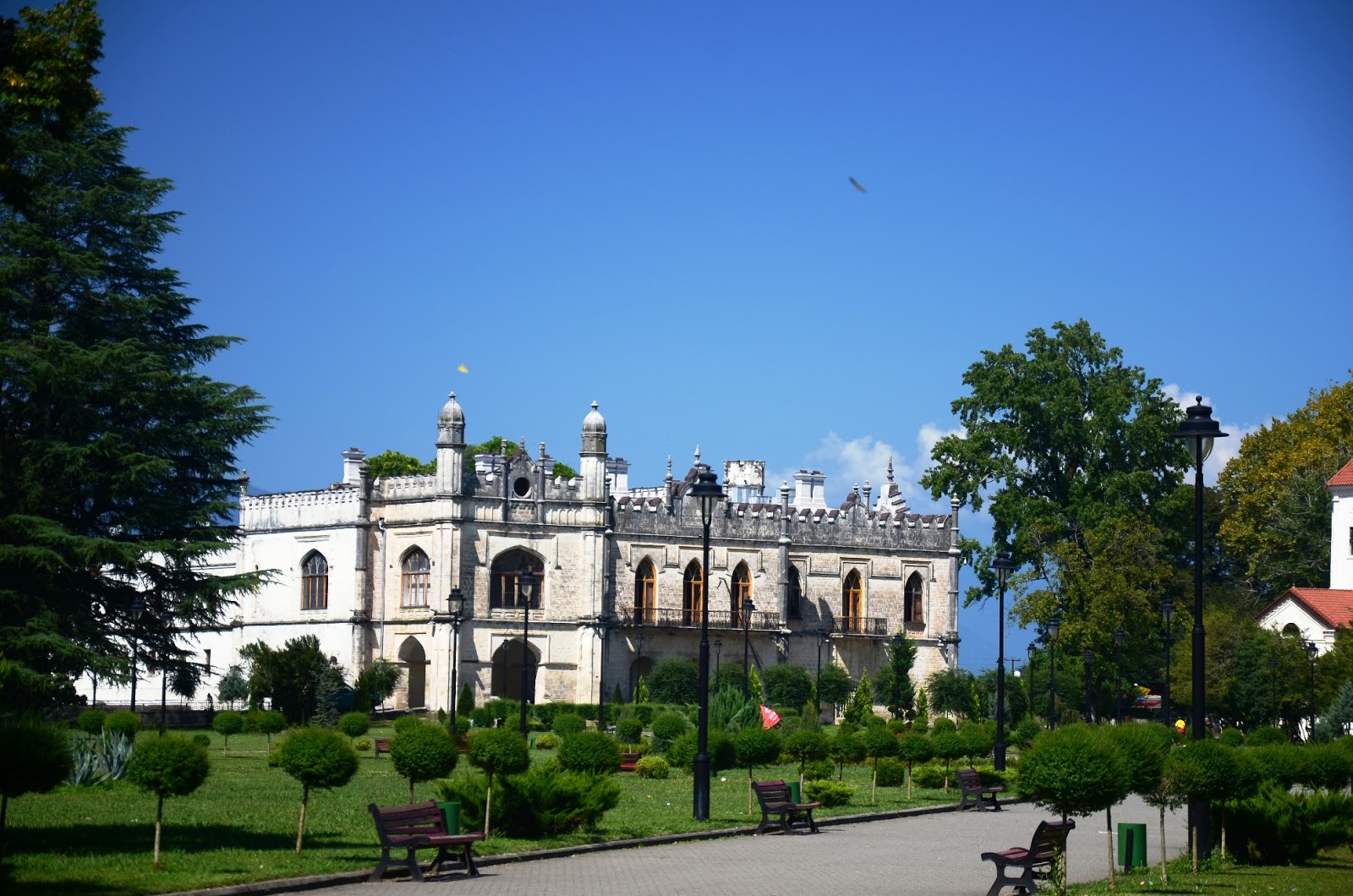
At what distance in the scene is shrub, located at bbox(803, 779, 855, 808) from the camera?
2767cm

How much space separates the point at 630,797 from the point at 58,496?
14631 mm

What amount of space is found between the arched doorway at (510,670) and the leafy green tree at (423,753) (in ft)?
130

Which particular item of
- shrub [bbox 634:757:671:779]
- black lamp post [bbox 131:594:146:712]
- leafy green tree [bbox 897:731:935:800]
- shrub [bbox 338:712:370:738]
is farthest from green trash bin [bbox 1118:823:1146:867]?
shrub [bbox 338:712:370:738]

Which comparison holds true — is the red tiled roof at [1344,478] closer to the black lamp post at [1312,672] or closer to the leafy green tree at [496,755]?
the black lamp post at [1312,672]

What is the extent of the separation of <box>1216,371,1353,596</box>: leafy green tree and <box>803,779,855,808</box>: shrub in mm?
40759

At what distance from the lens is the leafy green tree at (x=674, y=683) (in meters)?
59.4

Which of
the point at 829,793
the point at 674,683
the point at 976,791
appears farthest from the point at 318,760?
the point at 674,683

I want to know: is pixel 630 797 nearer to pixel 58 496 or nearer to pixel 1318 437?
pixel 58 496

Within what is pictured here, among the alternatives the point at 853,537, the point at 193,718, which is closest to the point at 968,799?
the point at 193,718

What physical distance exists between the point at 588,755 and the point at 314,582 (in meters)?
39.3

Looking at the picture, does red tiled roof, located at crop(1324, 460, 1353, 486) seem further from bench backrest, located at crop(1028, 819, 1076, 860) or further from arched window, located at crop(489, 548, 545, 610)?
bench backrest, located at crop(1028, 819, 1076, 860)

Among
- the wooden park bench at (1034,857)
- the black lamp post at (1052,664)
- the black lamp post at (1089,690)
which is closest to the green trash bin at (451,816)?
the wooden park bench at (1034,857)

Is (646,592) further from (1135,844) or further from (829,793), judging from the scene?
(1135,844)

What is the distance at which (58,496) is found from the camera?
35.8 metres
